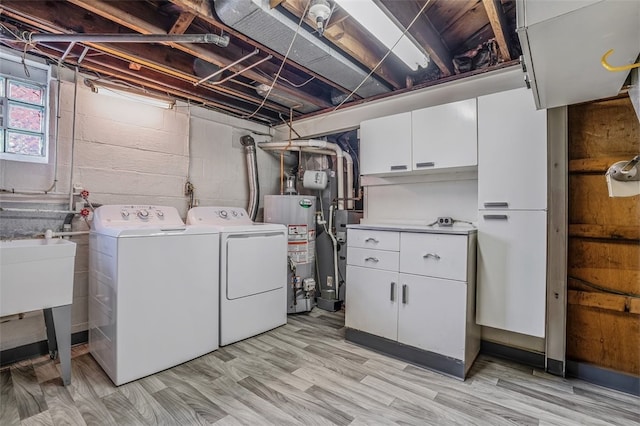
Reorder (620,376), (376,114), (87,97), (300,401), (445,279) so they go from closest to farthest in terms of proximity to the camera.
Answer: (300,401), (620,376), (445,279), (87,97), (376,114)

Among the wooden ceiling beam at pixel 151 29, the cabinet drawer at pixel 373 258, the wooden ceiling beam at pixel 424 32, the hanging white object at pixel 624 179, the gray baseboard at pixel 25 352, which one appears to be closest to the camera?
the hanging white object at pixel 624 179

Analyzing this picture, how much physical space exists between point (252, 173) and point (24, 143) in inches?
76.8

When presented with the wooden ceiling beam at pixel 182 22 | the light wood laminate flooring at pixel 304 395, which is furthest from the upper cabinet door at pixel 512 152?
the wooden ceiling beam at pixel 182 22

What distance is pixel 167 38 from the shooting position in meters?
1.91

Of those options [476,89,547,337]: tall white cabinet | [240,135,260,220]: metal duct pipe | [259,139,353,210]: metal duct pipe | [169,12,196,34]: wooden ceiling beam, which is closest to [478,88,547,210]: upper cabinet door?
[476,89,547,337]: tall white cabinet

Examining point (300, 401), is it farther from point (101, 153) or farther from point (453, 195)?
point (101, 153)

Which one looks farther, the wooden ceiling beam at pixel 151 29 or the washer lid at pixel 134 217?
the washer lid at pixel 134 217

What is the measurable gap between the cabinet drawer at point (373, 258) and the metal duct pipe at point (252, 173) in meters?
1.50

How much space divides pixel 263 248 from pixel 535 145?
7.33 feet

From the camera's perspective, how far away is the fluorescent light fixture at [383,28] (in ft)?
5.34

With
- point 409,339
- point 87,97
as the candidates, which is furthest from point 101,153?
point 409,339

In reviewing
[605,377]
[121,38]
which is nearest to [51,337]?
[121,38]

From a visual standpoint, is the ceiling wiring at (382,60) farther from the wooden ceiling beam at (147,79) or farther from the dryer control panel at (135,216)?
the dryer control panel at (135,216)

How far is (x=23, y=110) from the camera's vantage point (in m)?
2.20
